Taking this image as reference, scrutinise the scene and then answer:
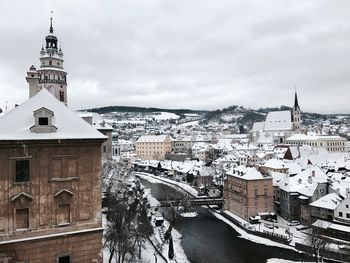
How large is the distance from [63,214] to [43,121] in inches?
152

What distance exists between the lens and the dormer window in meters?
14.1

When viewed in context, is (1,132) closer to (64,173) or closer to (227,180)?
(64,173)

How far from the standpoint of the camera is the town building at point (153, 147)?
135 meters

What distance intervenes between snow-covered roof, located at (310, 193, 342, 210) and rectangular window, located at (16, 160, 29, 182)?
1519 inches

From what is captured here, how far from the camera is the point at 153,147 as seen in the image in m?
137

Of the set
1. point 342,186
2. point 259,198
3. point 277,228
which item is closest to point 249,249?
point 277,228

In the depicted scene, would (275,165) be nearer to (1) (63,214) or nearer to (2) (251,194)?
(2) (251,194)

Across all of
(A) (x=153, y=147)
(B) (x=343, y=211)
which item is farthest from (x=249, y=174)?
(A) (x=153, y=147)

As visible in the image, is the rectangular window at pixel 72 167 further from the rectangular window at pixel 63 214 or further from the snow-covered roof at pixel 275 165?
the snow-covered roof at pixel 275 165

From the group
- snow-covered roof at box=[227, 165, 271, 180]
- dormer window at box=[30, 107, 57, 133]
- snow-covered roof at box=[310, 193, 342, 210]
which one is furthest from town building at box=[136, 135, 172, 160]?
dormer window at box=[30, 107, 57, 133]

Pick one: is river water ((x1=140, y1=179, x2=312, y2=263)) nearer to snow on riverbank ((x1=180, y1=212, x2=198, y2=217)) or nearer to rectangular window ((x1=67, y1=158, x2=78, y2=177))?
snow on riverbank ((x1=180, y1=212, x2=198, y2=217))

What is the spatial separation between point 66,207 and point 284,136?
138 m

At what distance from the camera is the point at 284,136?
472 feet

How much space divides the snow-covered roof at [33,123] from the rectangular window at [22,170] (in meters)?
0.99
